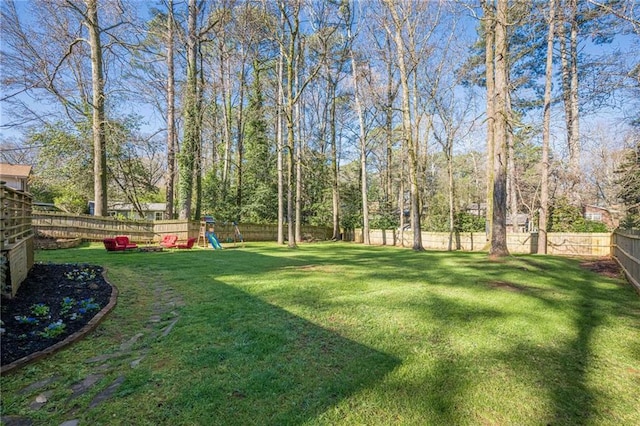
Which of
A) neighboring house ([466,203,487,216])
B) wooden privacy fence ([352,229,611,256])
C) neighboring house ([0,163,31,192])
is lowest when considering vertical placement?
wooden privacy fence ([352,229,611,256])

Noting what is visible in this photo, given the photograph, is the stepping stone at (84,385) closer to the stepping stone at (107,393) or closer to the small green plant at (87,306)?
the stepping stone at (107,393)

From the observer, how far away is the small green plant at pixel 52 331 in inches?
118

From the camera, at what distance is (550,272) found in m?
Result: 6.78

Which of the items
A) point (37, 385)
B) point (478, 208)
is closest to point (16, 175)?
point (37, 385)

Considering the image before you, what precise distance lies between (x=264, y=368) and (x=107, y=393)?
1.07 m

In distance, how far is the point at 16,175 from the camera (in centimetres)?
1458

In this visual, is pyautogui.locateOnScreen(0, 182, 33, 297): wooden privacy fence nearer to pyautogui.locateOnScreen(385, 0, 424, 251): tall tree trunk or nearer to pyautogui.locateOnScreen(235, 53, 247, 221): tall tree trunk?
pyautogui.locateOnScreen(385, 0, 424, 251): tall tree trunk

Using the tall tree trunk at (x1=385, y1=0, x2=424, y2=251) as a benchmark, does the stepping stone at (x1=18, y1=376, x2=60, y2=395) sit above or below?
below

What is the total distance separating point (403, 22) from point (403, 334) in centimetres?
1398

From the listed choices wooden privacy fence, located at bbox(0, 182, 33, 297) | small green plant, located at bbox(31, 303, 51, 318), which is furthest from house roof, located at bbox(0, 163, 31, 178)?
small green plant, located at bbox(31, 303, 51, 318)

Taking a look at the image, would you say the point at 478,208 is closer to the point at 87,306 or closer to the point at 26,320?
the point at 87,306

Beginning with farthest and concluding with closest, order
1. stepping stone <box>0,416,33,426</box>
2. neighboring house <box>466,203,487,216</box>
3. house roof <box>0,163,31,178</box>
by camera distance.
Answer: neighboring house <box>466,203,487,216</box> < house roof <box>0,163,31,178</box> < stepping stone <box>0,416,33,426</box>

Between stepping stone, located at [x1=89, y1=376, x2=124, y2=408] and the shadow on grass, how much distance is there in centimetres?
45

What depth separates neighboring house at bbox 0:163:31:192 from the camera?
47.7ft
